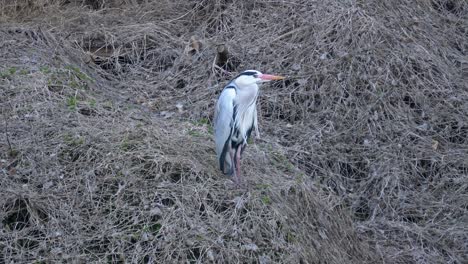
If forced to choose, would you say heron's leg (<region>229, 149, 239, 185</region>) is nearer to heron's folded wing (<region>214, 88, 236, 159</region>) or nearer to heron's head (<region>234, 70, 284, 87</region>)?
heron's folded wing (<region>214, 88, 236, 159</region>)

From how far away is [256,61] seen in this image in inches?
298

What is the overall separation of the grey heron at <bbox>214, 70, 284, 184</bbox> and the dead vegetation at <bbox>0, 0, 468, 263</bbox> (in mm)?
161

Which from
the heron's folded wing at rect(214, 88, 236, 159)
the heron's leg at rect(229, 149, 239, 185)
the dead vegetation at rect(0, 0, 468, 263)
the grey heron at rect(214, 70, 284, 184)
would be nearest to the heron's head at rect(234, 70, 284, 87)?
the grey heron at rect(214, 70, 284, 184)

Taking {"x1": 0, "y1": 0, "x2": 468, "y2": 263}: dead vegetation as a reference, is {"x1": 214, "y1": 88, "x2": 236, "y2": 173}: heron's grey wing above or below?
above

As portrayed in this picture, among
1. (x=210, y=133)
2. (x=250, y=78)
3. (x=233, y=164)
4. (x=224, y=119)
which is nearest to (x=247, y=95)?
(x=250, y=78)

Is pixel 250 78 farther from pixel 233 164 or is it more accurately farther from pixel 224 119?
pixel 233 164

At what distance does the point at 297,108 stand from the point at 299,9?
1.32 meters

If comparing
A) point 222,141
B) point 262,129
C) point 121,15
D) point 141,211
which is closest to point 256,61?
Result: point 262,129

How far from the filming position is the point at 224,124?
17.9 feet

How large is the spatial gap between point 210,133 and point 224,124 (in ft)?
2.71

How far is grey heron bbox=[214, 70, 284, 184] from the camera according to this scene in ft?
17.8

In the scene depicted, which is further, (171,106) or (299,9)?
(299,9)

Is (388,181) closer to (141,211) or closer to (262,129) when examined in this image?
(262,129)

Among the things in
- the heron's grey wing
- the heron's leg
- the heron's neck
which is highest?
the heron's neck
